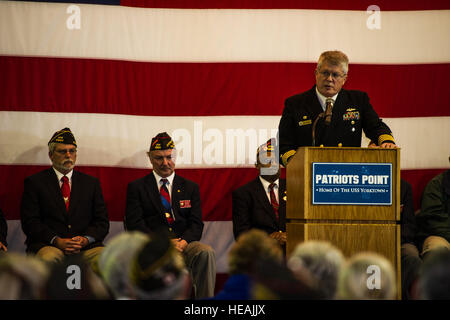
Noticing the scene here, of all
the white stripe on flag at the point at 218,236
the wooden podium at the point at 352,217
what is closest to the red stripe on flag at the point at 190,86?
the white stripe on flag at the point at 218,236

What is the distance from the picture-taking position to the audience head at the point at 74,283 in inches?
70.4

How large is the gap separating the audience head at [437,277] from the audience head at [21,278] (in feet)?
3.49

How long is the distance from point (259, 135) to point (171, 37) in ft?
3.82

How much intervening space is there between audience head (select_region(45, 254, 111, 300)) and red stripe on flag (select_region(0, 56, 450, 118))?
3.38 meters

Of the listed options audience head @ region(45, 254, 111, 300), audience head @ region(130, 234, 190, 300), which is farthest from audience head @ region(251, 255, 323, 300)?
audience head @ region(45, 254, 111, 300)

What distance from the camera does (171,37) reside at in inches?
212

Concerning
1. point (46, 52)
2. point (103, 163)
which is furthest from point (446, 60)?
point (46, 52)

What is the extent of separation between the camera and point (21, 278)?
5.31ft

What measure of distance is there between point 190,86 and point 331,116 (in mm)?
1963

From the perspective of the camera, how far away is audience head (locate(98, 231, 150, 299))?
180cm

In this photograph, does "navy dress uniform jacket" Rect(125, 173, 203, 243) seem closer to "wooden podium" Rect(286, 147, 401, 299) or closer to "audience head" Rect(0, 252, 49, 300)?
"wooden podium" Rect(286, 147, 401, 299)

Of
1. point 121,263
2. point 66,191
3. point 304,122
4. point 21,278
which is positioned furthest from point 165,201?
point 21,278

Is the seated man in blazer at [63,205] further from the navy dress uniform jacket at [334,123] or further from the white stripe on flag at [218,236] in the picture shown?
the navy dress uniform jacket at [334,123]
